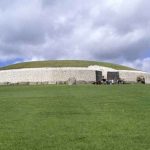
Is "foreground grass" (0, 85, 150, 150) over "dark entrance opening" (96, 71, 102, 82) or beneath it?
beneath

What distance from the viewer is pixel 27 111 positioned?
50.6 ft

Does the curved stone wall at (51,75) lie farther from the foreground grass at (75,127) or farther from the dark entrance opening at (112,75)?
the foreground grass at (75,127)

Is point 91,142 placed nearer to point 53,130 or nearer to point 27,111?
point 53,130

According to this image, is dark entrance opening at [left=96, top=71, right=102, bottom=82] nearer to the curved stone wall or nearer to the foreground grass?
the curved stone wall

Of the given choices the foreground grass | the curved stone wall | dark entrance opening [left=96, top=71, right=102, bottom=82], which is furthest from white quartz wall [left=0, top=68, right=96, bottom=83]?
the foreground grass

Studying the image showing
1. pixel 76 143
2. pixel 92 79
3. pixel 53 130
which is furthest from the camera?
pixel 92 79

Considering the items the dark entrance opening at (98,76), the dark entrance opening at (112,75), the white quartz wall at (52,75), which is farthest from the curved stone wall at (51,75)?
the dark entrance opening at (112,75)

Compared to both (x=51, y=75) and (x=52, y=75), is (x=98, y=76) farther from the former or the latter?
(x=51, y=75)

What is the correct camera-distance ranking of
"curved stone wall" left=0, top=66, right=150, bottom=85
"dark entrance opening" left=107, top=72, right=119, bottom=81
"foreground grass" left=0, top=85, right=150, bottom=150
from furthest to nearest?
"dark entrance opening" left=107, top=72, right=119, bottom=81
"curved stone wall" left=0, top=66, right=150, bottom=85
"foreground grass" left=0, top=85, right=150, bottom=150

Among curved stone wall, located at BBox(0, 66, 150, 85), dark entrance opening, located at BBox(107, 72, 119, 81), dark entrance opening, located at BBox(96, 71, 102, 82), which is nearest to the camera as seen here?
curved stone wall, located at BBox(0, 66, 150, 85)

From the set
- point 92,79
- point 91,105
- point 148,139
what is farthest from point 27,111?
point 92,79

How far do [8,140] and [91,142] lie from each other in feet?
6.68

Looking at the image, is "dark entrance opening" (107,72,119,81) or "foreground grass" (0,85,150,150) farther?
"dark entrance opening" (107,72,119,81)

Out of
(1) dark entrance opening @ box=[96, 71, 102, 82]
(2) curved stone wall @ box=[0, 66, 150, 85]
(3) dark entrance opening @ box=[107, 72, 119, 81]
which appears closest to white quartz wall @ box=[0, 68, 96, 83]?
(2) curved stone wall @ box=[0, 66, 150, 85]
